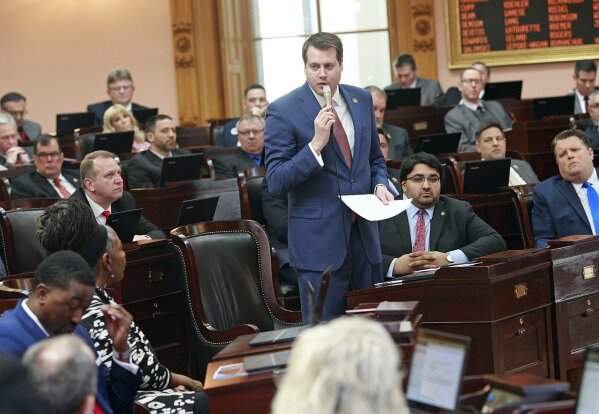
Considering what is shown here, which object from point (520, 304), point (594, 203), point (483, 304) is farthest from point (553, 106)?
point (483, 304)

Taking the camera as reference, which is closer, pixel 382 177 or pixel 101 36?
pixel 382 177

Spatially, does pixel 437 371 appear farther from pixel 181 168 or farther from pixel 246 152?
pixel 246 152

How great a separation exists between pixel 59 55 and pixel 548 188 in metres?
7.53

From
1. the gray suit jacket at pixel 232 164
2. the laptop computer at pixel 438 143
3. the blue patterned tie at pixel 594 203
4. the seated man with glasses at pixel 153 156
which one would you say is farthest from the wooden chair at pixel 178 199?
the blue patterned tie at pixel 594 203

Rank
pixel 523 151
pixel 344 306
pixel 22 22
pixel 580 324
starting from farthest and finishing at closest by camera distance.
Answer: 1. pixel 22 22
2. pixel 523 151
3. pixel 580 324
4. pixel 344 306

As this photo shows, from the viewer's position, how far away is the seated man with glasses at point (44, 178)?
647cm

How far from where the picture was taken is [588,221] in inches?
207

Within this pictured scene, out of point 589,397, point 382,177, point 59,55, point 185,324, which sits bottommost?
point 185,324

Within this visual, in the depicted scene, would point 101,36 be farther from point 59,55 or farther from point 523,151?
point 523,151

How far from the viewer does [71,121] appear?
9289 millimetres

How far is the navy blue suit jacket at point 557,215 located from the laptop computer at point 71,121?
5.02 metres

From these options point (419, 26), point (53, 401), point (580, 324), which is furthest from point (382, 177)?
point (419, 26)

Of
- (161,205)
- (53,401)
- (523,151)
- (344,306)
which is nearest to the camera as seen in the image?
(53,401)

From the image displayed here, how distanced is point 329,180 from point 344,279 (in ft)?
1.15
